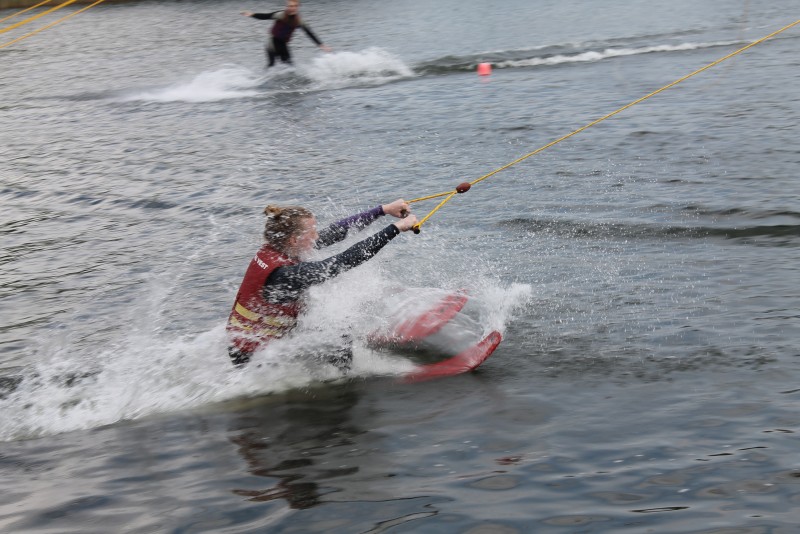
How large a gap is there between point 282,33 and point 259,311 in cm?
1680

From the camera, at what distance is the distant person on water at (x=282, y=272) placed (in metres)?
7.43

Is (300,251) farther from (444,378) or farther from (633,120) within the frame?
(633,120)

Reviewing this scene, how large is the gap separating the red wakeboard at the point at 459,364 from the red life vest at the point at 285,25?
16.3 meters

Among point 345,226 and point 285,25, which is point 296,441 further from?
point 285,25

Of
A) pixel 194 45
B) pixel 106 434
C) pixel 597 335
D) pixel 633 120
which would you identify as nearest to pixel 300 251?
pixel 106 434

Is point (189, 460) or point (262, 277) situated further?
point (262, 277)

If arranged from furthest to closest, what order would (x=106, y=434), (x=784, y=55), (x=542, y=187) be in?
(x=784, y=55) → (x=542, y=187) → (x=106, y=434)

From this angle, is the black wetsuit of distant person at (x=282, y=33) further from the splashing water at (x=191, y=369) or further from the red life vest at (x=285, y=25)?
the splashing water at (x=191, y=369)

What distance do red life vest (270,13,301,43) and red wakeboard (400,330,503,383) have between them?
16.3m

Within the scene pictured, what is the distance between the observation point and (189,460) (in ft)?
22.1

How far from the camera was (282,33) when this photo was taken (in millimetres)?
23391

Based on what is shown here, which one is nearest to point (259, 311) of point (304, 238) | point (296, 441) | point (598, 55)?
point (304, 238)

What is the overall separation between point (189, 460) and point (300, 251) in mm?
1729

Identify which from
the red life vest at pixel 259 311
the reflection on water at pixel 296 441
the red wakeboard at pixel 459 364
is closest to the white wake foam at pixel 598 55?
the red wakeboard at pixel 459 364
